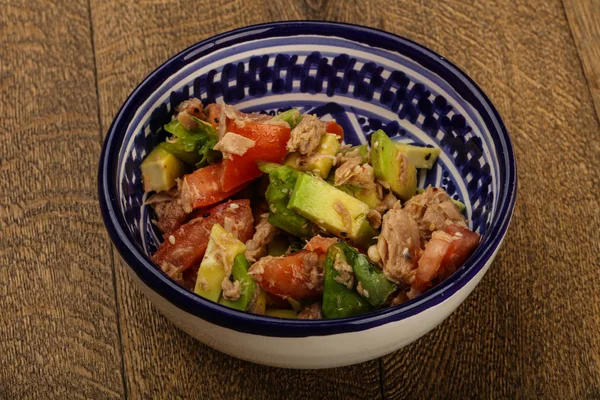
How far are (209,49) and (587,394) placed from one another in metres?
1.28

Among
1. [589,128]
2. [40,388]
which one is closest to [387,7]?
[589,128]

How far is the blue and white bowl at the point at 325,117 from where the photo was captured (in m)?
1.55

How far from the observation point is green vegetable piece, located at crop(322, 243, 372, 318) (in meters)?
1.68

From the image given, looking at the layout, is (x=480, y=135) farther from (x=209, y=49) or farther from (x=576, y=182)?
(x=209, y=49)

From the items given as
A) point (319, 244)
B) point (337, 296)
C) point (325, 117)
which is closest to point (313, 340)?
point (337, 296)

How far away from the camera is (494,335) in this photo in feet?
6.53

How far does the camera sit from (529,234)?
2203mm

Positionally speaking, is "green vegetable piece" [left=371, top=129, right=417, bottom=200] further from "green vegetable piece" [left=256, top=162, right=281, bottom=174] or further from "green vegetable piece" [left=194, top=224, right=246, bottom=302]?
"green vegetable piece" [left=194, top=224, right=246, bottom=302]

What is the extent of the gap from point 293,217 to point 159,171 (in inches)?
14.7

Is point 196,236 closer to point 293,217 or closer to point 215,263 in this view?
point 215,263

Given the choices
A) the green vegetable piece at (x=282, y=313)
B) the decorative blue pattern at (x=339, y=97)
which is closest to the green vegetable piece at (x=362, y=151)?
the decorative blue pattern at (x=339, y=97)

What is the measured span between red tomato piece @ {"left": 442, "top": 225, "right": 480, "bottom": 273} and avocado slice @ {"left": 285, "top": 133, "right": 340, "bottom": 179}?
0.33 m

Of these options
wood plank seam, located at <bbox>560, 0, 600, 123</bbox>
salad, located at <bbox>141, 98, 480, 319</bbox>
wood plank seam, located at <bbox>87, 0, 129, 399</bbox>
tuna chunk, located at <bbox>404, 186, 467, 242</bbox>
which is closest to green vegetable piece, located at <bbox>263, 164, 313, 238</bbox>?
salad, located at <bbox>141, 98, 480, 319</bbox>

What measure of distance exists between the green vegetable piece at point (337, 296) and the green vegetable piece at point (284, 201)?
148 mm
